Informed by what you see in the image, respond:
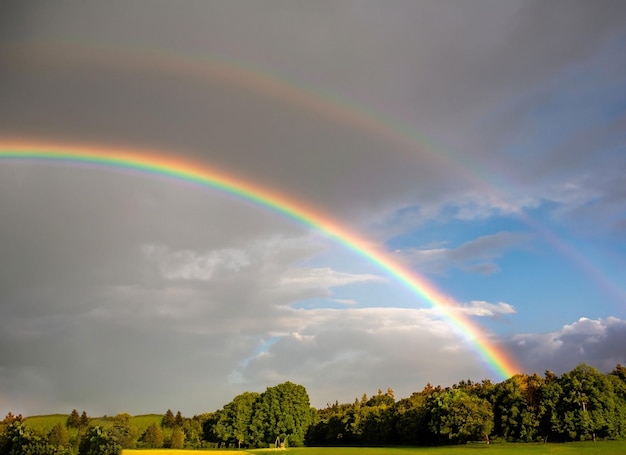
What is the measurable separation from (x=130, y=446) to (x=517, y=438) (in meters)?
93.3

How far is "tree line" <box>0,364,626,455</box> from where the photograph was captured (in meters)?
116

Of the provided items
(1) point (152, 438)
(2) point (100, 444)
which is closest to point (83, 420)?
(1) point (152, 438)

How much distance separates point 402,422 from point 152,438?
7606cm

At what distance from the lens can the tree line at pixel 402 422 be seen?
380 feet

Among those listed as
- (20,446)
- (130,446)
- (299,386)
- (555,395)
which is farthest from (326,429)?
(20,446)

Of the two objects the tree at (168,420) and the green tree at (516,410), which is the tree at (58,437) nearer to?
the tree at (168,420)

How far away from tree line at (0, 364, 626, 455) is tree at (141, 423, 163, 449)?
0.30 metres

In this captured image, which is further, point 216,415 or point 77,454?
point 216,415

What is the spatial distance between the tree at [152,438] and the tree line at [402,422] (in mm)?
298

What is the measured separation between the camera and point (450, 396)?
128 m

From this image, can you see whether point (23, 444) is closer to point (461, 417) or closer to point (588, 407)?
point (461, 417)

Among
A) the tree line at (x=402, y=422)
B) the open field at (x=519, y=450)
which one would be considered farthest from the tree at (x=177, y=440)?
the open field at (x=519, y=450)

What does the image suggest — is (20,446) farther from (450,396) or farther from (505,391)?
(505,391)

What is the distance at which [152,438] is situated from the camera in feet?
530
